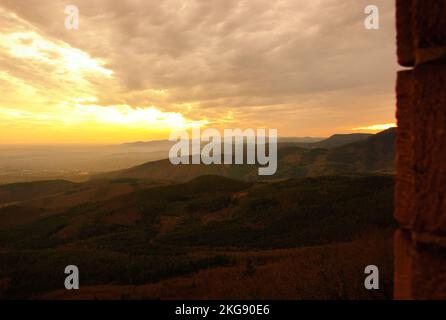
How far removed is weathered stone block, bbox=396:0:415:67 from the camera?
1.51 metres

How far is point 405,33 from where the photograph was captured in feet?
5.08

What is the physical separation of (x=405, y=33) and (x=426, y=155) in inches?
26.2

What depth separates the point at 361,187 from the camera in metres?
24.2

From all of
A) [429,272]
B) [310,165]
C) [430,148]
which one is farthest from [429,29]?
[310,165]

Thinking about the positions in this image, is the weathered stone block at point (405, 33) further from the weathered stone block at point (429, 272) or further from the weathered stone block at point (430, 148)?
the weathered stone block at point (429, 272)

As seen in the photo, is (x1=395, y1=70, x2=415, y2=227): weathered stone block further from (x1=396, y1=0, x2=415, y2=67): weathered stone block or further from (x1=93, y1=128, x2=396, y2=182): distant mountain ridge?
(x1=93, y1=128, x2=396, y2=182): distant mountain ridge

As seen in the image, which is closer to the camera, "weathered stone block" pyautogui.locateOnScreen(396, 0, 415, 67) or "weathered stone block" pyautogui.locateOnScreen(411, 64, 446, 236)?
"weathered stone block" pyautogui.locateOnScreen(411, 64, 446, 236)

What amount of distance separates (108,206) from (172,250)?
19559mm

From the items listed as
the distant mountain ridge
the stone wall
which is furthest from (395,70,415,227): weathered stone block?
the distant mountain ridge

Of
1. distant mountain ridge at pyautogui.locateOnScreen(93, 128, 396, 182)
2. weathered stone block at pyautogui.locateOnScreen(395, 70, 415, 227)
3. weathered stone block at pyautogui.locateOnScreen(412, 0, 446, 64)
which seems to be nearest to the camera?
weathered stone block at pyautogui.locateOnScreen(412, 0, 446, 64)

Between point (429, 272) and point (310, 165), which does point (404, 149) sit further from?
point (310, 165)

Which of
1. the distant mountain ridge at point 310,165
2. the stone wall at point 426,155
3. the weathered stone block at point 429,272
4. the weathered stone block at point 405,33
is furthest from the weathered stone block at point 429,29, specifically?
the distant mountain ridge at point 310,165

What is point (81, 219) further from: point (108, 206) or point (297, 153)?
point (297, 153)
